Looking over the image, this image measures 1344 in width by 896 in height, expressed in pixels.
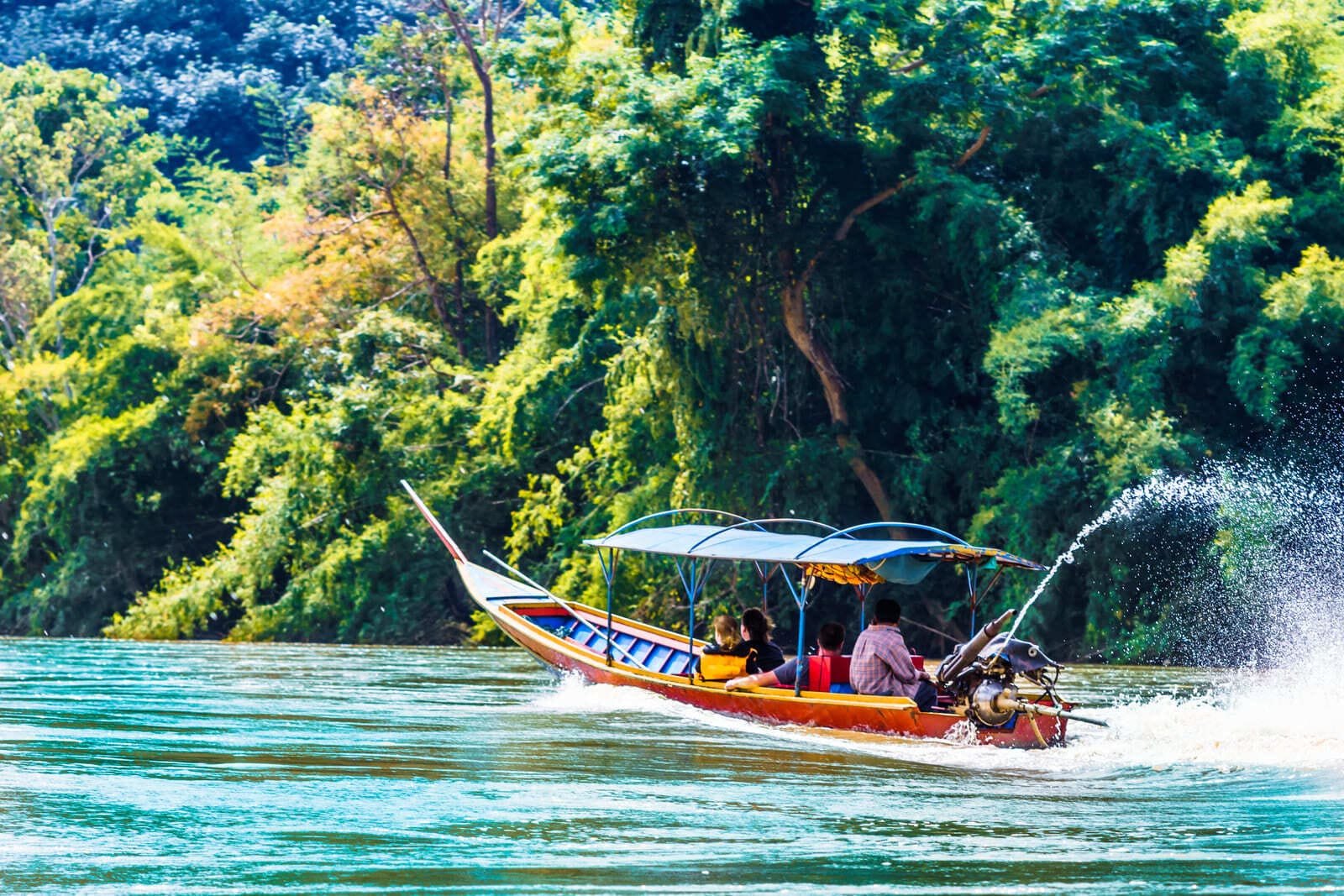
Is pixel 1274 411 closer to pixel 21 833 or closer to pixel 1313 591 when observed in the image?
pixel 1313 591

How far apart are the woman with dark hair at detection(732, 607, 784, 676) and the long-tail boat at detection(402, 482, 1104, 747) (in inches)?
14.2

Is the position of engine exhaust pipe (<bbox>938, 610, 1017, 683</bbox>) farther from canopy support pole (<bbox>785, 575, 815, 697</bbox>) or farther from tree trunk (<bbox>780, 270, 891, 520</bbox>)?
tree trunk (<bbox>780, 270, 891, 520</bbox>)

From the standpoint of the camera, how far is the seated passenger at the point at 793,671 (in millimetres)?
15453

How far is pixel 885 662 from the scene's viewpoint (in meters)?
14.3

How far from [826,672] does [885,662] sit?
1.27 m

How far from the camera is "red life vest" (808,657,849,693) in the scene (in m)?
15.5

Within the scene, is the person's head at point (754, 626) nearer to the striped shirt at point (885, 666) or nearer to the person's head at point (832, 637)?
the person's head at point (832, 637)

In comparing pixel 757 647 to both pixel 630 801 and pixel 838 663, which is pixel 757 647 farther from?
pixel 630 801

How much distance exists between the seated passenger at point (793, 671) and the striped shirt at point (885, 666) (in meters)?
0.94

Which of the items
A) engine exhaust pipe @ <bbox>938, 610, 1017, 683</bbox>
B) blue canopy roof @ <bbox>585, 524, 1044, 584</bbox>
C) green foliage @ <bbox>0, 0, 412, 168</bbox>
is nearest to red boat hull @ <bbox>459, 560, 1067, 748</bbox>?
engine exhaust pipe @ <bbox>938, 610, 1017, 683</bbox>

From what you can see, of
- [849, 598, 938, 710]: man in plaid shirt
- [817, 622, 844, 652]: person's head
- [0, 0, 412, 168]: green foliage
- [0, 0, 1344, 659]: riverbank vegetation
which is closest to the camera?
[849, 598, 938, 710]: man in plaid shirt

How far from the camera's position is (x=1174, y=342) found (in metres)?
24.0

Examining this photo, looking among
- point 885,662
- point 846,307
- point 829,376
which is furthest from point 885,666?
point 846,307

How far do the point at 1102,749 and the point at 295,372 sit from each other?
26.6m
